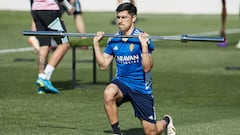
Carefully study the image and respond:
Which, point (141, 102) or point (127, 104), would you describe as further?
point (127, 104)

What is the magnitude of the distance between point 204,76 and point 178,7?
19739 mm

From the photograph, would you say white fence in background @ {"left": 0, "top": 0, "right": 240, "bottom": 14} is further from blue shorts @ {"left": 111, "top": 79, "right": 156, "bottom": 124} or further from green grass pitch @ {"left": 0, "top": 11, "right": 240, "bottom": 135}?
blue shorts @ {"left": 111, "top": 79, "right": 156, "bottom": 124}

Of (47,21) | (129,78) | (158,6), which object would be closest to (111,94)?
(129,78)

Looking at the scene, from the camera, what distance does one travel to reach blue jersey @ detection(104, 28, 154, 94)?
9.48 metres

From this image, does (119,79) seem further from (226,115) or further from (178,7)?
(178,7)

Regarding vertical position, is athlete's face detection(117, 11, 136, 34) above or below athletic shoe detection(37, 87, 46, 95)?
above

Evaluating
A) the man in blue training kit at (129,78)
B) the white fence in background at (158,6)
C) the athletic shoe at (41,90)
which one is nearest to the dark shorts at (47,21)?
the athletic shoe at (41,90)

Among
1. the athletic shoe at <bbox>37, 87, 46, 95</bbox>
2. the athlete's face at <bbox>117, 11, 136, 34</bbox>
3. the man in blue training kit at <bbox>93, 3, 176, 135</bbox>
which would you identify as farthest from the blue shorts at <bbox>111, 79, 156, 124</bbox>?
the athletic shoe at <bbox>37, 87, 46, 95</bbox>

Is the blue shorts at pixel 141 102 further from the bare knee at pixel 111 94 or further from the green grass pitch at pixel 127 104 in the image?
the green grass pitch at pixel 127 104

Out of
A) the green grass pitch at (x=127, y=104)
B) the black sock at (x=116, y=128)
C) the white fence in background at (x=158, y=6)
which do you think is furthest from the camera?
the white fence in background at (x=158, y=6)

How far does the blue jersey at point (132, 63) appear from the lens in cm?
948

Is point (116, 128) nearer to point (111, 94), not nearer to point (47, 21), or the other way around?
point (111, 94)

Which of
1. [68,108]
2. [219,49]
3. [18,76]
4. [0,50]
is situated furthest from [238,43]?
[68,108]

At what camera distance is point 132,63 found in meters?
9.51
